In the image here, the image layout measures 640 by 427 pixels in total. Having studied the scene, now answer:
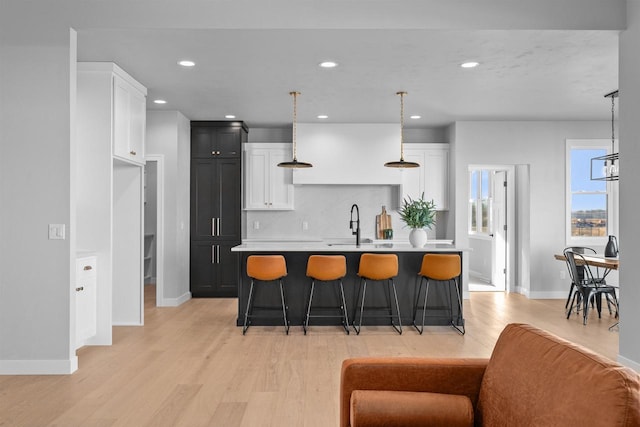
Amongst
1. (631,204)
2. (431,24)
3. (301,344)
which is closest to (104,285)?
(301,344)

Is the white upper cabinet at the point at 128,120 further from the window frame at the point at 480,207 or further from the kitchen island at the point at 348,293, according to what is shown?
the window frame at the point at 480,207

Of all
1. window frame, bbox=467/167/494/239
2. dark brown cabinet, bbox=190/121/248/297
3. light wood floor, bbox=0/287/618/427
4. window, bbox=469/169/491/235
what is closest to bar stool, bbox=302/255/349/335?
light wood floor, bbox=0/287/618/427

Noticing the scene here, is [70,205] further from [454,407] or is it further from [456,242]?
[456,242]

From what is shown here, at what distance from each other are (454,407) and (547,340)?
44cm

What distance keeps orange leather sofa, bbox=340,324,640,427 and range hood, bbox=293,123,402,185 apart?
5.96 m

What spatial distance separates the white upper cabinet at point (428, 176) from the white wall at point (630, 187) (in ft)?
13.6

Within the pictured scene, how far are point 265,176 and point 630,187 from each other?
17.6ft

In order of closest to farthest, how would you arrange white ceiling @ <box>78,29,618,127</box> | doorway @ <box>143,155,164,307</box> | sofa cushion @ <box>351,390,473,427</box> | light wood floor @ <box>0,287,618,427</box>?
sofa cushion @ <box>351,390,473,427</box> < light wood floor @ <box>0,287,618,427</box> < white ceiling @ <box>78,29,618,127</box> < doorway @ <box>143,155,164,307</box>

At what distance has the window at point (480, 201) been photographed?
9.38 metres

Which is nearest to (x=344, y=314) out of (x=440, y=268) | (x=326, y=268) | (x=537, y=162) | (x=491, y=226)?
(x=326, y=268)

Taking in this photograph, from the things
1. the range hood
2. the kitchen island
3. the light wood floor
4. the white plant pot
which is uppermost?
the range hood

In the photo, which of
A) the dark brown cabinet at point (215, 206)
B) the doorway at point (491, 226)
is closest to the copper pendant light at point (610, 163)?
the doorway at point (491, 226)

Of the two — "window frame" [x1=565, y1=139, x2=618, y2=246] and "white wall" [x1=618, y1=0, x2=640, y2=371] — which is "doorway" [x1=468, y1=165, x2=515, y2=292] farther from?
"white wall" [x1=618, y1=0, x2=640, y2=371]

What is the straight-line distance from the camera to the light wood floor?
3115 mm
